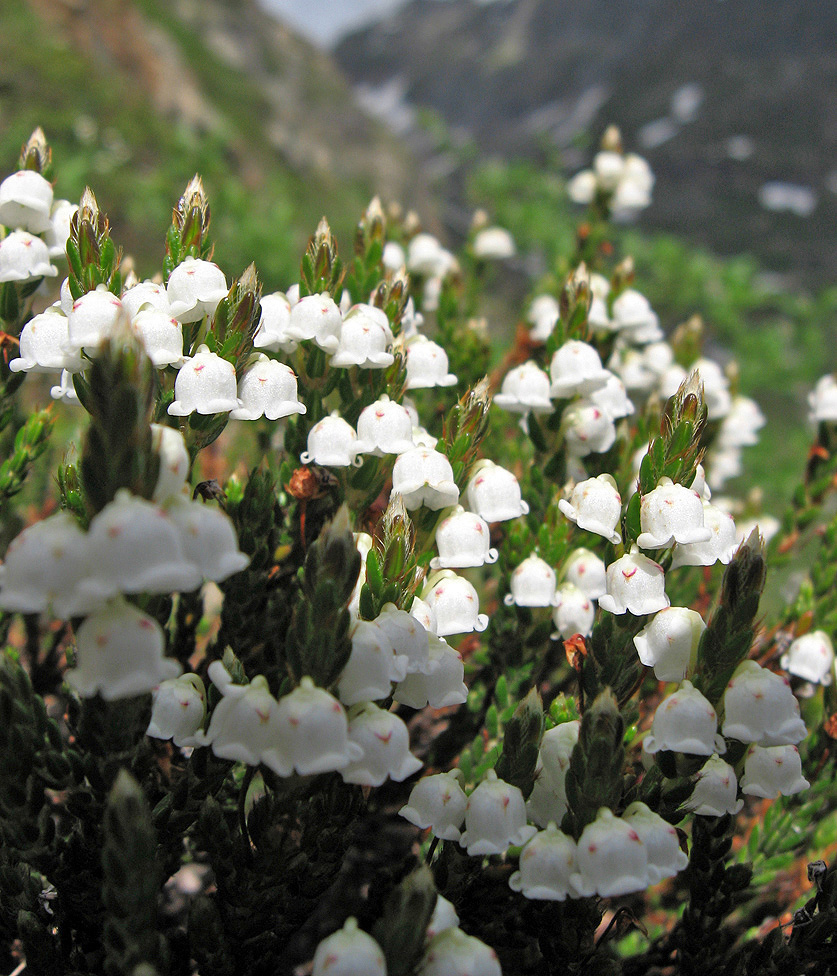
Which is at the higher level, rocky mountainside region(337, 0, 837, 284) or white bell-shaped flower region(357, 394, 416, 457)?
rocky mountainside region(337, 0, 837, 284)

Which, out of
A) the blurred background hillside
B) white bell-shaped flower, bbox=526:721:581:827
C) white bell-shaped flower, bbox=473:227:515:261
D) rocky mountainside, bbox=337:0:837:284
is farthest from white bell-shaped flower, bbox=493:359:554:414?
rocky mountainside, bbox=337:0:837:284

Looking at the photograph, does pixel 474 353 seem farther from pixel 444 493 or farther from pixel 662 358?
pixel 444 493

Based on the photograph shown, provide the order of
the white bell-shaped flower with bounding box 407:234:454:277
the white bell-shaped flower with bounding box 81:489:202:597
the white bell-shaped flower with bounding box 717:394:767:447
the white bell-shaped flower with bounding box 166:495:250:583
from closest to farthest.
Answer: the white bell-shaped flower with bounding box 81:489:202:597, the white bell-shaped flower with bounding box 166:495:250:583, the white bell-shaped flower with bounding box 407:234:454:277, the white bell-shaped flower with bounding box 717:394:767:447

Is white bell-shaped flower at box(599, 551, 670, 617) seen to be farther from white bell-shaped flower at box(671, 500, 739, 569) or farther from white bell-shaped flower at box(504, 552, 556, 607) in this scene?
white bell-shaped flower at box(504, 552, 556, 607)

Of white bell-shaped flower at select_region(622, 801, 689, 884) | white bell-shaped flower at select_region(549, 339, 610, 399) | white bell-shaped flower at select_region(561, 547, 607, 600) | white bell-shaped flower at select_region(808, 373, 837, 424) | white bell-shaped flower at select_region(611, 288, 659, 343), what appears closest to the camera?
white bell-shaped flower at select_region(622, 801, 689, 884)

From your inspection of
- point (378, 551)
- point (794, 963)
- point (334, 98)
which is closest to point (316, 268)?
point (378, 551)

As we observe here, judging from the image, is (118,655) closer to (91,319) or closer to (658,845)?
(91,319)
